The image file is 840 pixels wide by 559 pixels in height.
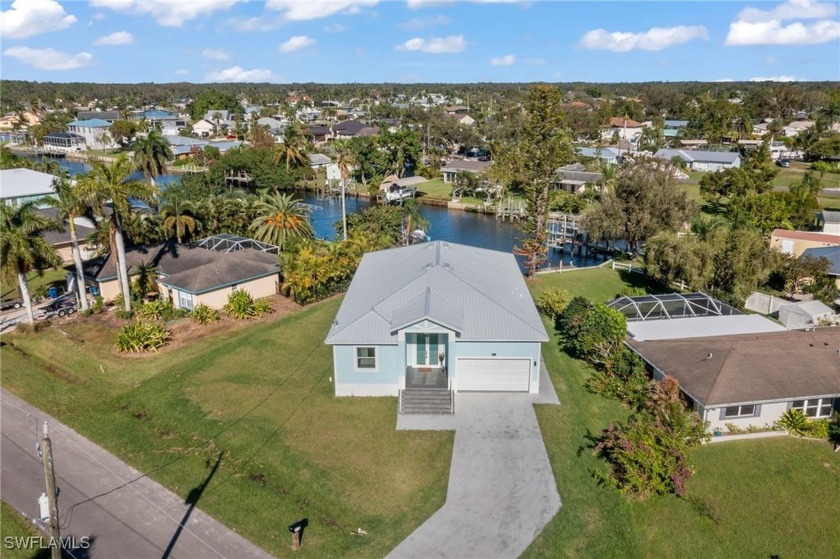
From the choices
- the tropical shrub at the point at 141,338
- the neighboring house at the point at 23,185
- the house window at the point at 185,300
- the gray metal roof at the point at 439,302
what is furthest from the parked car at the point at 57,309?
the neighboring house at the point at 23,185

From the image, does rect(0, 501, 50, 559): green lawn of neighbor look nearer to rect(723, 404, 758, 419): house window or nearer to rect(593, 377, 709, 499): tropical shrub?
rect(593, 377, 709, 499): tropical shrub

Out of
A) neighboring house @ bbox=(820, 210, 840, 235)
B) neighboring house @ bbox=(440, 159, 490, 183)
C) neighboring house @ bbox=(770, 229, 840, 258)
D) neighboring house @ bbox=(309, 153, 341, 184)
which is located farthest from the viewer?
neighboring house @ bbox=(309, 153, 341, 184)

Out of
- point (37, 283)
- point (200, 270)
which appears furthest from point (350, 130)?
point (200, 270)

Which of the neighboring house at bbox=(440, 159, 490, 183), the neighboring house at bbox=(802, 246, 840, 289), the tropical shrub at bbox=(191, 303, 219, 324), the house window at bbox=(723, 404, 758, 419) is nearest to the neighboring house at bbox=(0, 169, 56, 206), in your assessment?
the tropical shrub at bbox=(191, 303, 219, 324)

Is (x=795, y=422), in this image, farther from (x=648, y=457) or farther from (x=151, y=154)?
(x=151, y=154)

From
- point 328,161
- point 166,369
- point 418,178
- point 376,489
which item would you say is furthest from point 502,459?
point 328,161

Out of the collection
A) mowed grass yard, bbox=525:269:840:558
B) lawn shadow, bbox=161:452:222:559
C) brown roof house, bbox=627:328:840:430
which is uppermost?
brown roof house, bbox=627:328:840:430
